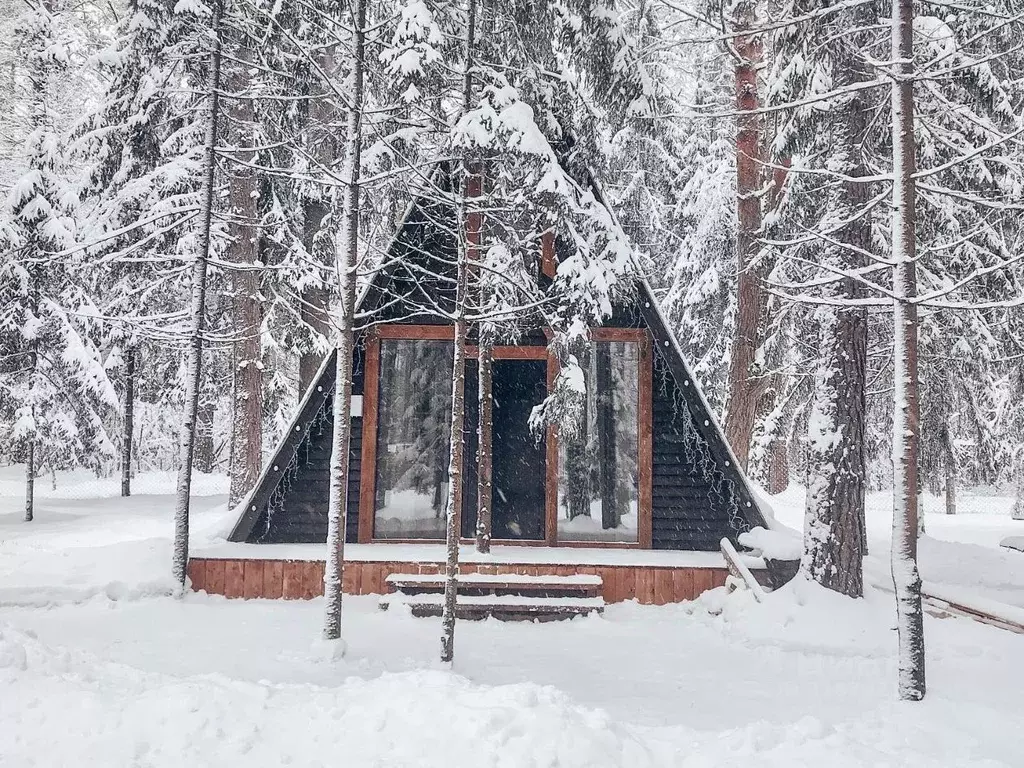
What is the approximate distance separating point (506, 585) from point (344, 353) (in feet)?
10.5

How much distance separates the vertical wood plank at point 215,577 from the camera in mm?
8109

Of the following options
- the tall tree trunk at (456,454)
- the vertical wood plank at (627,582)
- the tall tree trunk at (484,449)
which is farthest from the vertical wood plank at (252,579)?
the vertical wood plank at (627,582)

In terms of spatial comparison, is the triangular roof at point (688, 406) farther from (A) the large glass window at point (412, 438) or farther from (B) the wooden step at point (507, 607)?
(B) the wooden step at point (507, 607)

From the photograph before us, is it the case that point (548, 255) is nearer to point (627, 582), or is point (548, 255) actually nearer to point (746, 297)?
point (627, 582)

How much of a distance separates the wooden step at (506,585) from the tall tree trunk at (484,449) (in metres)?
0.74

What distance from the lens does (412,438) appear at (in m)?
9.12

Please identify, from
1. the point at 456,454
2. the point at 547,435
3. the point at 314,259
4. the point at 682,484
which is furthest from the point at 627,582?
the point at 314,259

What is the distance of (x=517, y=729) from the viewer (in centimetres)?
393

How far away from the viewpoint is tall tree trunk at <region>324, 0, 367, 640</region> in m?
6.27

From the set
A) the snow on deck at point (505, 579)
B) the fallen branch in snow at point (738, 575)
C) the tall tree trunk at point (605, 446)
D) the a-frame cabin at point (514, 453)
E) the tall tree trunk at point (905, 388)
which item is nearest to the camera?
the tall tree trunk at point (905, 388)

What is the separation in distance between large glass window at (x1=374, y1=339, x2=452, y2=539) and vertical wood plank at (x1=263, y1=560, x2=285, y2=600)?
4.41 feet

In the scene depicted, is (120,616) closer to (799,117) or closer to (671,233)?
(799,117)

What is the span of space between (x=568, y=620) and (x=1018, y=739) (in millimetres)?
4061

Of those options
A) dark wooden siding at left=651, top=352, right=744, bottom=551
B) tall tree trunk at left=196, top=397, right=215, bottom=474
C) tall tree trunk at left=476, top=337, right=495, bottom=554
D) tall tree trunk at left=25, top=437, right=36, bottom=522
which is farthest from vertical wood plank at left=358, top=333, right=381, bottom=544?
tall tree trunk at left=196, top=397, right=215, bottom=474
